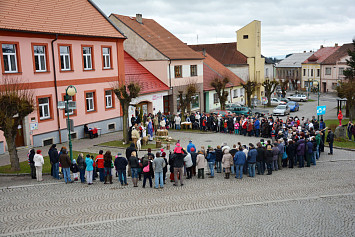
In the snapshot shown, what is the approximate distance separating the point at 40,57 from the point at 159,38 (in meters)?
18.5

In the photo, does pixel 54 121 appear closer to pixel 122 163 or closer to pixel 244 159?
pixel 122 163

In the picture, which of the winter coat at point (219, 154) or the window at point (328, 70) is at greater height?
the window at point (328, 70)

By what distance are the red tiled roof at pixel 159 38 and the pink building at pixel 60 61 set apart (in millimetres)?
8837

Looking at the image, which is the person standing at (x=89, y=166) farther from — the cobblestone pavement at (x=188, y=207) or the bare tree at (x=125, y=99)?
the bare tree at (x=125, y=99)

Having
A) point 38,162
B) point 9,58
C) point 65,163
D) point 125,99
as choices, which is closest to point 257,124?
point 125,99

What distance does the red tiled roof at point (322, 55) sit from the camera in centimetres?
7956

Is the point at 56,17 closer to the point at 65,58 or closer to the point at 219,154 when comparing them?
the point at 65,58

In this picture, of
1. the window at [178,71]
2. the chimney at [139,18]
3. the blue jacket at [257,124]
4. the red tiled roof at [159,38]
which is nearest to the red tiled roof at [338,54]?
the red tiled roof at [159,38]

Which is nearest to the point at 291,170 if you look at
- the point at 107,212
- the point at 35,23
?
the point at 107,212

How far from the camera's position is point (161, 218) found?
1099 cm

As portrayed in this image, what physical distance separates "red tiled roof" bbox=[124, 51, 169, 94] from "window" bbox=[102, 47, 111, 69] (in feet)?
12.0

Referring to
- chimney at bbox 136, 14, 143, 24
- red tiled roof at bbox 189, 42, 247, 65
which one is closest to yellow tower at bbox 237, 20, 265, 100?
red tiled roof at bbox 189, 42, 247, 65

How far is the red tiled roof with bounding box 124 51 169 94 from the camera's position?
33281 millimetres

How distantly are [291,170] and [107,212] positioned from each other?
33.0 ft
